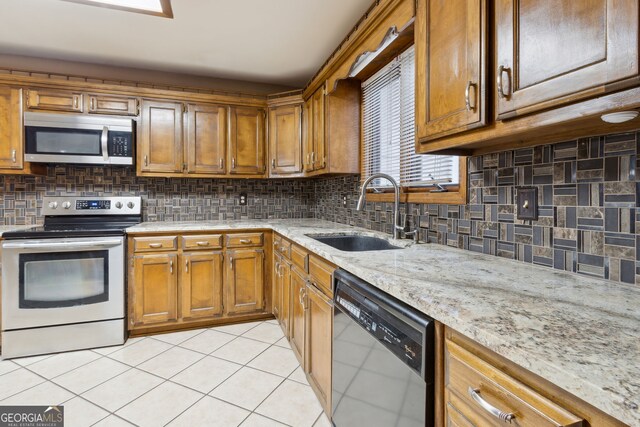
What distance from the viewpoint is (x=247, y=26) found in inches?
96.1

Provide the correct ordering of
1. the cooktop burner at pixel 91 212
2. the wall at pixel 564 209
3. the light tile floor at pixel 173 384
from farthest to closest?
the cooktop burner at pixel 91 212 < the light tile floor at pixel 173 384 < the wall at pixel 564 209

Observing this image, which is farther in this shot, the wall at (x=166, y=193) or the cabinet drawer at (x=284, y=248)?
the wall at (x=166, y=193)

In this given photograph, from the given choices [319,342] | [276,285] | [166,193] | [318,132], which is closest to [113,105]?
[166,193]

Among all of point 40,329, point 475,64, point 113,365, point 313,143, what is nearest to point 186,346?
point 113,365

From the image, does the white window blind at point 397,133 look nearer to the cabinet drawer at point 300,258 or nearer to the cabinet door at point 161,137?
the cabinet drawer at point 300,258

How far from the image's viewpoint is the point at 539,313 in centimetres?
75

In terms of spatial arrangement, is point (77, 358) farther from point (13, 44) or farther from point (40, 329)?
point (13, 44)

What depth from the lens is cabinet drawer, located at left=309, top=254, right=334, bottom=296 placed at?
1.58 metres

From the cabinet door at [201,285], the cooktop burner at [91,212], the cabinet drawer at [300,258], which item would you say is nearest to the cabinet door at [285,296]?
the cabinet drawer at [300,258]

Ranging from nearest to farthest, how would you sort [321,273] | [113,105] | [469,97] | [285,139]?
[469,97] → [321,273] → [113,105] → [285,139]

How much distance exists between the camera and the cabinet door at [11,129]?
2.69 meters

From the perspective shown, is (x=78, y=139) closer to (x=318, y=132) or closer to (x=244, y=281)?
(x=244, y=281)

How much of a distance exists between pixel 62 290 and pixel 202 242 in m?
1.07

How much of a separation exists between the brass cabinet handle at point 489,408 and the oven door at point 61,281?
107 inches
